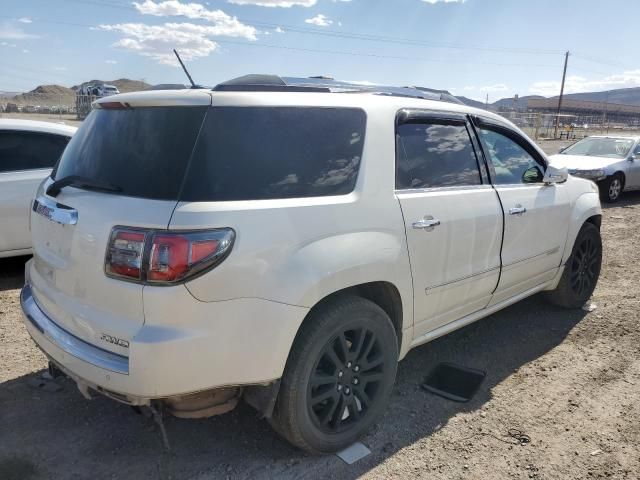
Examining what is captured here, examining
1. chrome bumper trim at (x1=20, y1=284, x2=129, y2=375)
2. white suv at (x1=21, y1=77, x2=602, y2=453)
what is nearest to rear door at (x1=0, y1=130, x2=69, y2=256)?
white suv at (x1=21, y1=77, x2=602, y2=453)

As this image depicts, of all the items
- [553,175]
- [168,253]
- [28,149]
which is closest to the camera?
[168,253]

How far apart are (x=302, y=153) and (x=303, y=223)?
369mm

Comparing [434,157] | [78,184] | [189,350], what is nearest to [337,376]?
[189,350]

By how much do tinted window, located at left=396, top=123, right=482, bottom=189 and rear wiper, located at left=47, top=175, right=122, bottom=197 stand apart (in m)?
1.50

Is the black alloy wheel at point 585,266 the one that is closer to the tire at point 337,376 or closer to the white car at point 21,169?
the tire at point 337,376

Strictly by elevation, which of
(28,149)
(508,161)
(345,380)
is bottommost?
(345,380)

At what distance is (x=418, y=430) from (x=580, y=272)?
8.91 feet

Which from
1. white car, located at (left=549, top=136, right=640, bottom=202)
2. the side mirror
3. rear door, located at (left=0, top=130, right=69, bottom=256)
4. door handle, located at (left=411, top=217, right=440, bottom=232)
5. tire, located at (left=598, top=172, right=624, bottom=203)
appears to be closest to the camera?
door handle, located at (left=411, top=217, right=440, bottom=232)

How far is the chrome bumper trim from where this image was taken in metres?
2.29

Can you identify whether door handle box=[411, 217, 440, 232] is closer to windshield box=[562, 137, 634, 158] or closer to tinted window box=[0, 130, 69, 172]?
tinted window box=[0, 130, 69, 172]

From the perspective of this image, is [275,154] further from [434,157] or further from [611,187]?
[611,187]

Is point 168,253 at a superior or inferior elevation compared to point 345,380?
superior

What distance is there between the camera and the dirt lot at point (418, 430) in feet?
9.04

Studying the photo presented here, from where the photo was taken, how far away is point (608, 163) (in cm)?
1148
